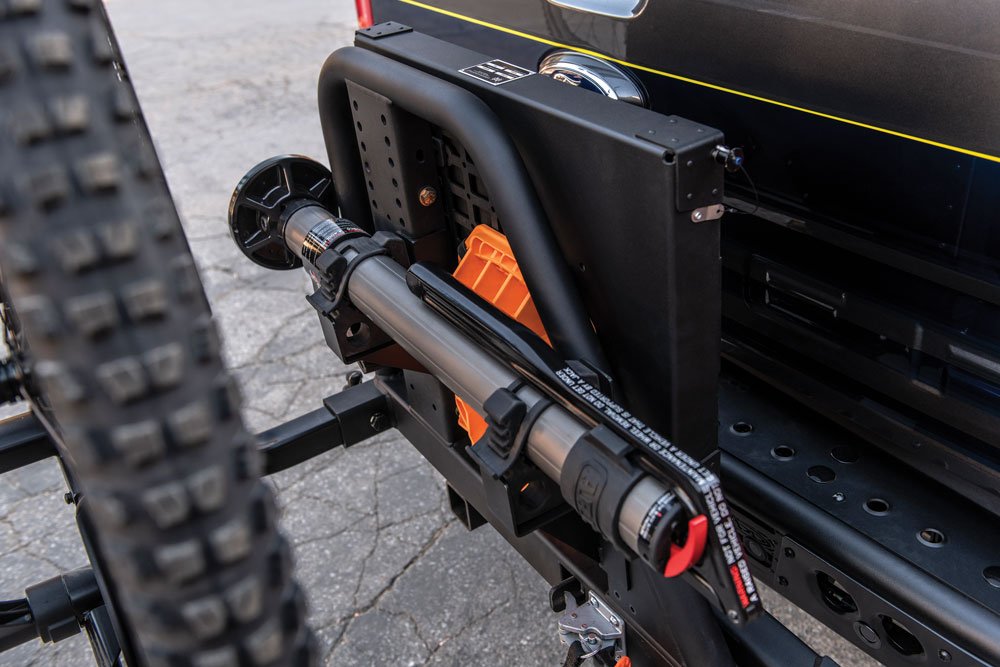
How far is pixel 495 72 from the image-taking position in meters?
1.60

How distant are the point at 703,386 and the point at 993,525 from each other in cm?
56

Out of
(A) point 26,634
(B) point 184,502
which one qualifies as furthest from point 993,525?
(A) point 26,634

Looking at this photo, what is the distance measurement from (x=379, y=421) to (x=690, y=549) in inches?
51.2

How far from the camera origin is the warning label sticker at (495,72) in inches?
61.3

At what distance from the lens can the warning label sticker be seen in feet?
5.11

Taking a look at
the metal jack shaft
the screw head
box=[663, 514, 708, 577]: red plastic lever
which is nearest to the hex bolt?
the metal jack shaft

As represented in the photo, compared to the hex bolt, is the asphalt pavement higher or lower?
lower

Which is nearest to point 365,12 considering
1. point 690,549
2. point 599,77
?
point 599,77

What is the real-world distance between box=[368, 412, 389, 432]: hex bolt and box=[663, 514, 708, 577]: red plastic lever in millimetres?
1244

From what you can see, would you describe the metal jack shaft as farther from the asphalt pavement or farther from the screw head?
the asphalt pavement

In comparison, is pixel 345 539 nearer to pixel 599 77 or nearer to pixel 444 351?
pixel 444 351

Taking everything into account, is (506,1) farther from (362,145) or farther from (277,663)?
(277,663)

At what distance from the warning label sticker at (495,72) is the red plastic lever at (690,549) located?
2.69 feet

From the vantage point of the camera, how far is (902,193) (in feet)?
5.02
